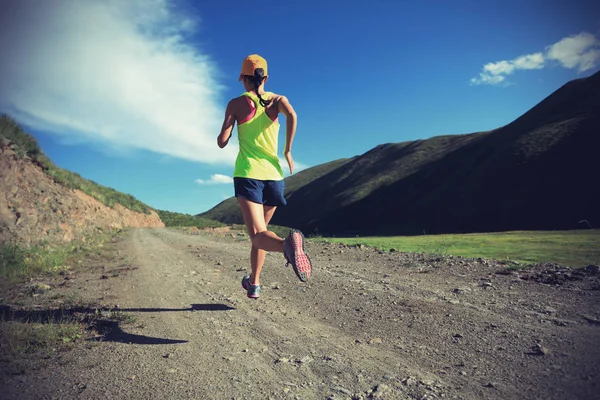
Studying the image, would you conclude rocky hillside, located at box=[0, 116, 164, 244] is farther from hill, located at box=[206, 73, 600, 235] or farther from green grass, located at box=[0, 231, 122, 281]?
hill, located at box=[206, 73, 600, 235]

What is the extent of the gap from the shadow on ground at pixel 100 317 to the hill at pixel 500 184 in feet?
181

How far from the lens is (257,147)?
12.2 feet

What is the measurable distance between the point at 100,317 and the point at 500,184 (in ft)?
248

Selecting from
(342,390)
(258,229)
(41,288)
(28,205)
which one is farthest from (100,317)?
(28,205)

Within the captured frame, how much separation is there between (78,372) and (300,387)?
66.4 inches

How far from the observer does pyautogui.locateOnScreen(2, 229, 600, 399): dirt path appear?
6.76 ft

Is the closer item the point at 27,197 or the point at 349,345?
the point at 349,345

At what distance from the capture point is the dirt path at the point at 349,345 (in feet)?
6.76

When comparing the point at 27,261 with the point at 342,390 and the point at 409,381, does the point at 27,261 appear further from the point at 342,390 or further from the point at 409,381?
the point at 409,381

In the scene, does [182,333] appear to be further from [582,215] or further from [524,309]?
[582,215]

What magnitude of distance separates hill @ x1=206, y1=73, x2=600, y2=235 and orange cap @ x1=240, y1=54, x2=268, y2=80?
54.5m

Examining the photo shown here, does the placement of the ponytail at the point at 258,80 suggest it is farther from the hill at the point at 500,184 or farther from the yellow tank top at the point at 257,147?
the hill at the point at 500,184

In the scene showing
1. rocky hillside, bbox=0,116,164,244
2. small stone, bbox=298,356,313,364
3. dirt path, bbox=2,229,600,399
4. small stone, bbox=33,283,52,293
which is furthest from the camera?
rocky hillside, bbox=0,116,164,244

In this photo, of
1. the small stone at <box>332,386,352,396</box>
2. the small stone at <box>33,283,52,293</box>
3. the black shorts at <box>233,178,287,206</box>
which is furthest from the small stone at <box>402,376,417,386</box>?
the small stone at <box>33,283,52,293</box>
